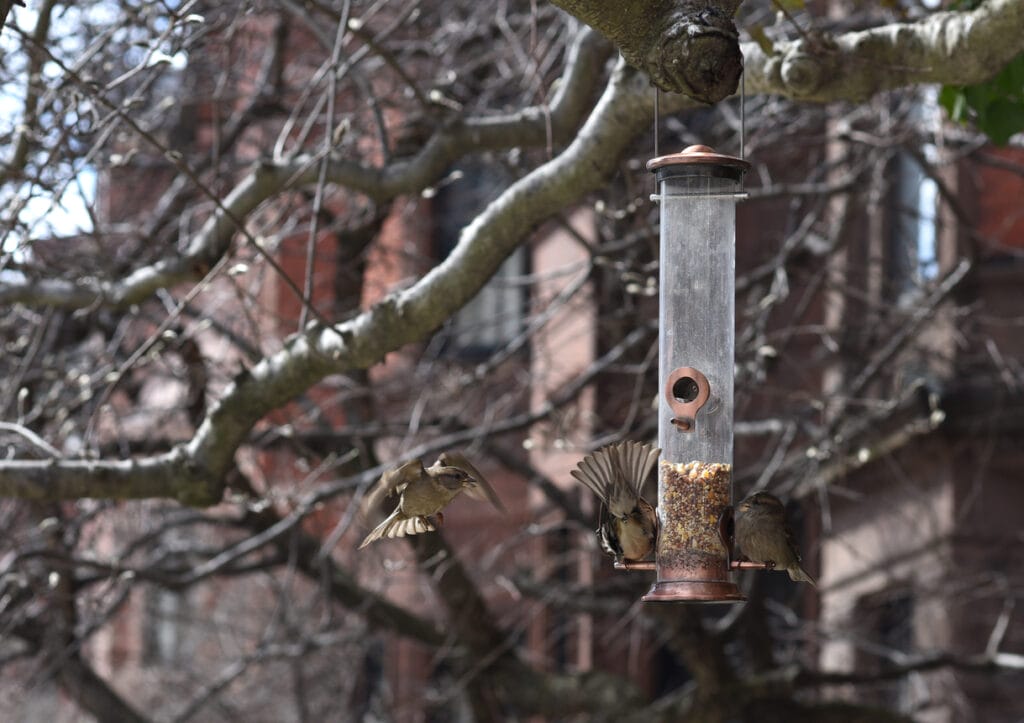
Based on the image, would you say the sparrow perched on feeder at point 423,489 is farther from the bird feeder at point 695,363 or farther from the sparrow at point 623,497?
the bird feeder at point 695,363

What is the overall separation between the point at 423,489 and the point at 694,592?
888mm

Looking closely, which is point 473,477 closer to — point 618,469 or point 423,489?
point 423,489

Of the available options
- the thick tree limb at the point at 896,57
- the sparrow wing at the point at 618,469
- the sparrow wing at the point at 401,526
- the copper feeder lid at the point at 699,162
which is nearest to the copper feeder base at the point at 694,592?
the sparrow wing at the point at 618,469

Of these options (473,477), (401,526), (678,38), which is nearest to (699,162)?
(678,38)

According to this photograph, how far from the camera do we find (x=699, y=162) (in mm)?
4434

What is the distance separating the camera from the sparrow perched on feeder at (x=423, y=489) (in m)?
4.79

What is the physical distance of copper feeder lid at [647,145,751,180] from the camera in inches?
174

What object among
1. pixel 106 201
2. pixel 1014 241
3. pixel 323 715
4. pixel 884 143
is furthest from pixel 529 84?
pixel 106 201

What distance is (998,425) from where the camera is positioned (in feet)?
32.6

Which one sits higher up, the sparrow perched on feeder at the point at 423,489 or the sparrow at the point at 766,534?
the sparrow perched on feeder at the point at 423,489

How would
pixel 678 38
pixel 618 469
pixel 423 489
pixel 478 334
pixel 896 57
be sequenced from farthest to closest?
pixel 478 334, pixel 896 57, pixel 423 489, pixel 618 469, pixel 678 38

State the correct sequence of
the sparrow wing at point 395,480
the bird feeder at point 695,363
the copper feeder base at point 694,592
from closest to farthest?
the copper feeder base at point 694,592 → the bird feeder at point 695,363 → the sparrow wing at point 395,480

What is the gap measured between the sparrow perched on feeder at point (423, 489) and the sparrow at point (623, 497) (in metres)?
0.43

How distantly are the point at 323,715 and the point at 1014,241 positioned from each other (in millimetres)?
5496
